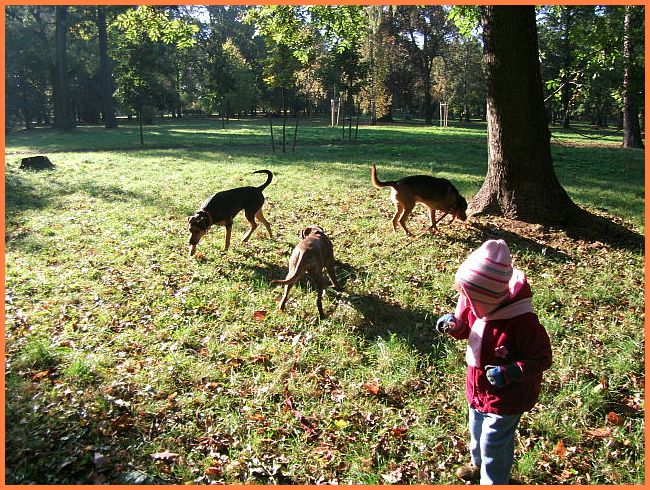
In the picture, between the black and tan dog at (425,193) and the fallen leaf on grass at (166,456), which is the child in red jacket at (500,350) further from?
the black and tan dog at (425,193)

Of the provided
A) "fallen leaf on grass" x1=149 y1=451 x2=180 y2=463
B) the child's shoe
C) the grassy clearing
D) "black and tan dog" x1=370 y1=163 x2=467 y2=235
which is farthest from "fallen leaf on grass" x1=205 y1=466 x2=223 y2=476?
"black and tan dog" x1=370 y1=163 x2=467 y2=235

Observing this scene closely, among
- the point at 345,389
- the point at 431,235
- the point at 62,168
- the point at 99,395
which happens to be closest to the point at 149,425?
the point at 99,395

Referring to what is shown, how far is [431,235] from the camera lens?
26.6 feet

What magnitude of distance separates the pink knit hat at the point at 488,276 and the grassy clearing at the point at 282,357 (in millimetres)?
1401

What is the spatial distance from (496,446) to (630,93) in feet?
60.0

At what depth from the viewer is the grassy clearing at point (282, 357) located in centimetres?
332

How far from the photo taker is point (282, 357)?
180 inches

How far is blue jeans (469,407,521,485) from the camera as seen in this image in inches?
111

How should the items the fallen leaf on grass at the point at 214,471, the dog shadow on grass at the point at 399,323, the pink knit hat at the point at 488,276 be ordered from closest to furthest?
1. the pink knit hat at the point at 488,276
2. the fallen leaf on grass at the point at 214,471
3. the dog shadow on grass at the point at 399,323

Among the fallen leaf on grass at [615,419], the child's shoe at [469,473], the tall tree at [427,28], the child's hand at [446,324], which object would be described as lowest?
the child's shoe at [469,473]

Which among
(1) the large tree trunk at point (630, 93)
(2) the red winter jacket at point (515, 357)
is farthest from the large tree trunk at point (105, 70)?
(2) the red winter jacket at point (515, 357)

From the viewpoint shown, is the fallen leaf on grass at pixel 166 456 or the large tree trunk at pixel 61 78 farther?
the large tree trunk at pixel 61 78

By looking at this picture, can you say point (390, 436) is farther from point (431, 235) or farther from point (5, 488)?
point (431, 235)

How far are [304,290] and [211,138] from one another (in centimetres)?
2484
